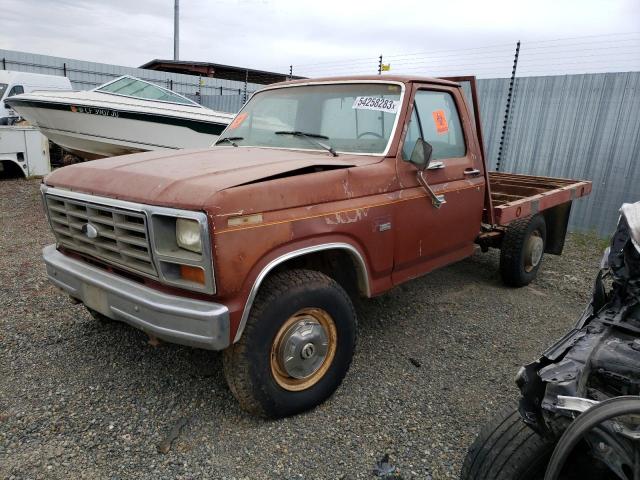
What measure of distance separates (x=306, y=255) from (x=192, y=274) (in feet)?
2.55

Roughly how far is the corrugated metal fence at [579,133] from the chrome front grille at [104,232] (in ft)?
23.8

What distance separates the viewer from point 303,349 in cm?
274

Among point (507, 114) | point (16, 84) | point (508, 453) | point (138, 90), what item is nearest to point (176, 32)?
point (16, 84)

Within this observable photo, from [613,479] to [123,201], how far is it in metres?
2.54

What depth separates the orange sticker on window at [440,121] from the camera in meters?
3.84

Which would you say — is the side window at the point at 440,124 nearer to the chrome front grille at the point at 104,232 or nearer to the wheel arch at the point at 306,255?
the wheel arch at the point at 306,255

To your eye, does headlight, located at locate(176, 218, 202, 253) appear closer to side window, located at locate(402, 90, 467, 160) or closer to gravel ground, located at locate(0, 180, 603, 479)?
gravel ground, located at locate(0, 180, 603, 479)

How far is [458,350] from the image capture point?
3766 millimetres

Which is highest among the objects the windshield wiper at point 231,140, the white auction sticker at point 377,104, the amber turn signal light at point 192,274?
the white auction sticker at point 377,104

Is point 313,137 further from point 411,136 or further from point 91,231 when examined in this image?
point 91,231

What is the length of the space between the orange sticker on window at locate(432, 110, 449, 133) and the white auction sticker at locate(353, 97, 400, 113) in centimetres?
53

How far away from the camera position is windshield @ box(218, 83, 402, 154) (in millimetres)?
3434

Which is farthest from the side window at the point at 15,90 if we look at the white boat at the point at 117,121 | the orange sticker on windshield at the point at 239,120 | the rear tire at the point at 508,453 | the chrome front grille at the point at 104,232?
the rear tire at the point at 508,453

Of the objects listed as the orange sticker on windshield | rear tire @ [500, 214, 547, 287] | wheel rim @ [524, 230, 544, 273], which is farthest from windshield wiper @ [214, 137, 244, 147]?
wheel rim @ [524, 230, 544, 273]
